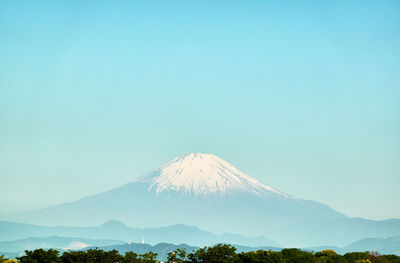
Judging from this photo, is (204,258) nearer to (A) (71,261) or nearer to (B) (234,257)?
(B) (234,257)

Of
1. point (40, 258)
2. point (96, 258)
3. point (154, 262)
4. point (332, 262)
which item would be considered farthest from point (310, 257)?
point (40, 258)

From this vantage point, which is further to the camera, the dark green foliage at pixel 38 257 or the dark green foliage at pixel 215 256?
the dark green foliage at pixel 215 256

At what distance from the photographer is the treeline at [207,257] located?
25.5m

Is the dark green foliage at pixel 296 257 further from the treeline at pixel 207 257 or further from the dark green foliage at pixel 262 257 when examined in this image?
the dark green foliage at pixel 262 257

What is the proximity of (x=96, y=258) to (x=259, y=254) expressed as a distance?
703 centimetres

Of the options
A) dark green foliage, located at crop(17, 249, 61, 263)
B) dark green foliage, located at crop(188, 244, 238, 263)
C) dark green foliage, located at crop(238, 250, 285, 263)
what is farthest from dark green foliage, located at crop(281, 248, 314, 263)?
dark green foliage, located at crop(17, 249, 61, 263)

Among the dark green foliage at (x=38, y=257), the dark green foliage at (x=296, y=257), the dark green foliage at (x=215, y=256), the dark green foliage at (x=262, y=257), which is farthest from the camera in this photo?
the dark green foliage at (x=296, y=257)

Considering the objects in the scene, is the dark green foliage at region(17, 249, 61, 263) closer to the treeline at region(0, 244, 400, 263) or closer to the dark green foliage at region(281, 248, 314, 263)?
the treeline at region(0, 244, 400, 263)

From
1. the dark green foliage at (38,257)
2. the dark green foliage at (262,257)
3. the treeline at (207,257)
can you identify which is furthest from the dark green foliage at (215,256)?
the dark green foliage at (38,257)

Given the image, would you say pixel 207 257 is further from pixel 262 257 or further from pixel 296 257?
pixel 296 257

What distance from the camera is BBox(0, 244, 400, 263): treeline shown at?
2548cm

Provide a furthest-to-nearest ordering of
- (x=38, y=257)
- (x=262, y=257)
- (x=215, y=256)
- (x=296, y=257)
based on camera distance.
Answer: (x=296, y=257) → (x=215, y=256) → (x=262, y=257) → (x=38, y=257)

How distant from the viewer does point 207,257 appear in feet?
88.2

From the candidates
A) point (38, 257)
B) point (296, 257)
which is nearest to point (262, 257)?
point (296, 257)
